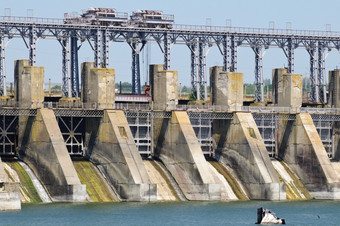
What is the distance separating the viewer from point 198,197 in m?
97.9

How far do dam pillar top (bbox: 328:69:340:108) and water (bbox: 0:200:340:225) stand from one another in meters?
21.2

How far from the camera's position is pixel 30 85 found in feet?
324

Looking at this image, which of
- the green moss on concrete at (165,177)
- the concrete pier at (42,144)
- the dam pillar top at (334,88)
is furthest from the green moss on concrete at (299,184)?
the concrete pier at (42,144)

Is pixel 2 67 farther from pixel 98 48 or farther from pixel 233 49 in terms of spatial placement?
pixel 233 49

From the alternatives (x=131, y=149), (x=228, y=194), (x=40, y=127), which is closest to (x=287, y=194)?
(x=228, y=194)

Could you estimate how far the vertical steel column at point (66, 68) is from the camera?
120912 millimetres

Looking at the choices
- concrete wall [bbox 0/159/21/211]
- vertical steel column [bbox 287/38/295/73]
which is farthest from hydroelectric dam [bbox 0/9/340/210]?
vertical steel column [bbox 287/38/295/73]

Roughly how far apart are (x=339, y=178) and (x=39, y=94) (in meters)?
31.2

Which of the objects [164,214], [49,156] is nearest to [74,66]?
[49,156]

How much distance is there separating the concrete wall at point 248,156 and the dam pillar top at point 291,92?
757 centimetres

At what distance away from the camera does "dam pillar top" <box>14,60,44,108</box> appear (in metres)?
98.6

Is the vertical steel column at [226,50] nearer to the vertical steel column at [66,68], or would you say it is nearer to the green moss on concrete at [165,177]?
the vertical steel column at [66,68]

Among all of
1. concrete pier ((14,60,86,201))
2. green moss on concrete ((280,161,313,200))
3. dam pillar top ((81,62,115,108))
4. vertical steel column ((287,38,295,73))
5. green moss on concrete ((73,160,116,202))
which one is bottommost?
green moss on concrete ((280,161,313,200))

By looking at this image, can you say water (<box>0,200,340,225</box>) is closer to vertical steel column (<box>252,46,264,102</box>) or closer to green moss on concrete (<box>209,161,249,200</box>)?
green moss on concrete (<box>209,161,249,200</box>)
